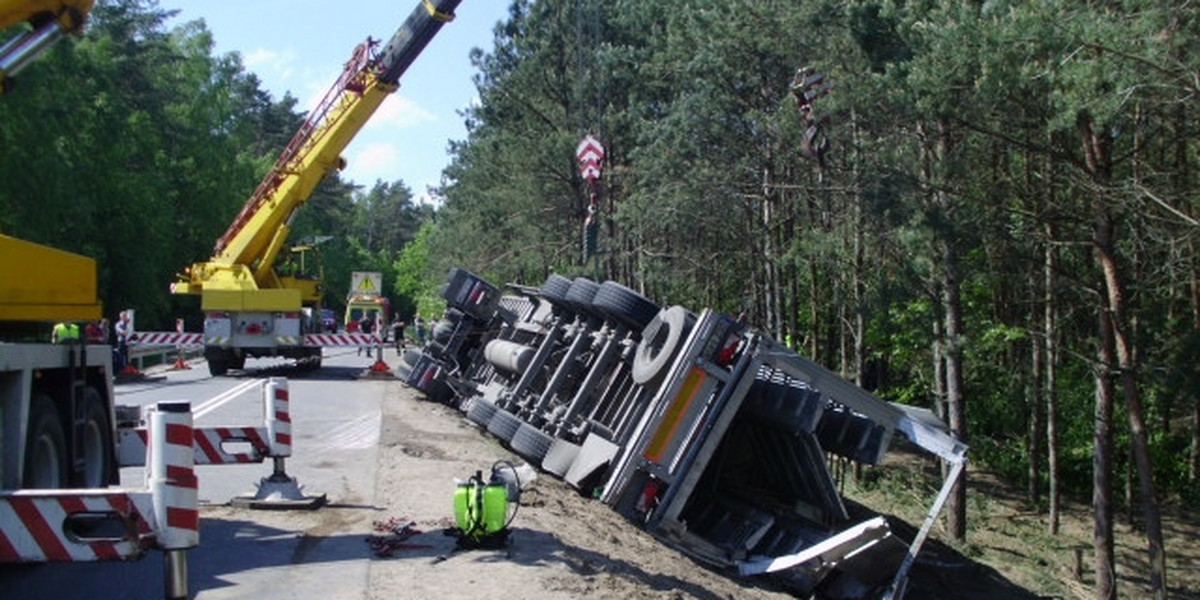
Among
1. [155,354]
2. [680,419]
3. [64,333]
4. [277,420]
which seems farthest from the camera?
[155,354]

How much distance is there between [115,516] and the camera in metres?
5.63

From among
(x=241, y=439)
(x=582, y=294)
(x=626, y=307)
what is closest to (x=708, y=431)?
(x=626, y=307)

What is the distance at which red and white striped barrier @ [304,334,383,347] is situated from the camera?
26234mm

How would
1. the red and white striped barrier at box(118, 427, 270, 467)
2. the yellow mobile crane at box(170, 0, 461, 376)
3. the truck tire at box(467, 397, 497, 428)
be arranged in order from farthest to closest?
the yellow mobile crane at box(170, 0, 461, 376) < the truck tire at box(467, 397, 497, 428) < the red and white striped barrier at box(118, 427, 270, 467)

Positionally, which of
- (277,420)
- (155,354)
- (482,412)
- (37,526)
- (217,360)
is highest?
(482,412)

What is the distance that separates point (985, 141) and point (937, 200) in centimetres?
108

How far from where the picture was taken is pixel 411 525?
8688 millimetres

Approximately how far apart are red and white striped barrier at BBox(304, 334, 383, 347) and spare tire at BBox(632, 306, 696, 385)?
49.0 feet

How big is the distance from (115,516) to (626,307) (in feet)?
27.0

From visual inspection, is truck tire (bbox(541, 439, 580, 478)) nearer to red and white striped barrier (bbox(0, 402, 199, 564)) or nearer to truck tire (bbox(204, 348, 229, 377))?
red and white striped barrier (bbox(0, 402, 199, 564))

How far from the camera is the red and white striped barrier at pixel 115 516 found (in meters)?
5.58

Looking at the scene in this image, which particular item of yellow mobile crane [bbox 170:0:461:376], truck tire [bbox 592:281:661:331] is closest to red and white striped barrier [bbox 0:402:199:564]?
truck tire [bbox 592:281:661:331]

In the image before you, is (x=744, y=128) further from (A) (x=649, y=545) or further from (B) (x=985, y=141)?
(A) (x=649, y=545)

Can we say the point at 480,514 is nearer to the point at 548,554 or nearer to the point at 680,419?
the point at 548,554
